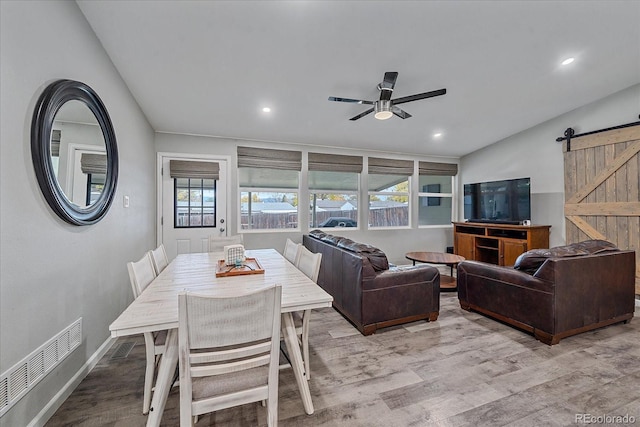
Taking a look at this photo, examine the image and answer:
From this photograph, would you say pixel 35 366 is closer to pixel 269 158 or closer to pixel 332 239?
pixel 332 239

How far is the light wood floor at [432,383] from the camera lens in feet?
5.11

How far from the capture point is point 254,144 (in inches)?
183

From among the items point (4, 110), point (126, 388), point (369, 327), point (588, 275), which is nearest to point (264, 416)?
point (126, 388)

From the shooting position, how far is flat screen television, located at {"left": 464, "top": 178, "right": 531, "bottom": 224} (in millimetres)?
4504

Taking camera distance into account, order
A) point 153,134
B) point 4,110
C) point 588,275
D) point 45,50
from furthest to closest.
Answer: point 153,134, point 588,275, point 45,50, point 4,110

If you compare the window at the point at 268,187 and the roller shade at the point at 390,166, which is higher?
the roller shade at the point at 390,166

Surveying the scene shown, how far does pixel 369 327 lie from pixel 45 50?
3148 mm

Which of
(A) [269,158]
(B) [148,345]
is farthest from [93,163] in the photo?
(A) [269,158]

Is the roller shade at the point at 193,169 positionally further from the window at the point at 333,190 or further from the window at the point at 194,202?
the window at the point at 333,190

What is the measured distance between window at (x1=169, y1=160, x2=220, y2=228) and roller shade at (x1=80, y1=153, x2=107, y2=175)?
6.41 ft

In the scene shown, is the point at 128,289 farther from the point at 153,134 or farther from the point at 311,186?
the point at 311,186
